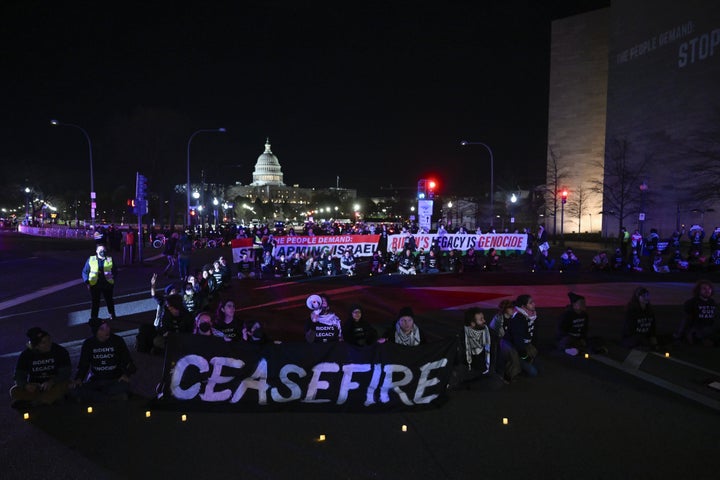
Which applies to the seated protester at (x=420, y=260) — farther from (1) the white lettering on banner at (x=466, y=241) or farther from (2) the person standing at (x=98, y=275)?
(2) the person standing at (x=98, y=275)

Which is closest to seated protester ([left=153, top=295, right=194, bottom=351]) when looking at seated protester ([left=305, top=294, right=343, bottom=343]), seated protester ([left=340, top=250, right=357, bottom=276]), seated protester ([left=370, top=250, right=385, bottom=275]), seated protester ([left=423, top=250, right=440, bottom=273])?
seated protester ([left=305, top=294, right=343, bottom=343])

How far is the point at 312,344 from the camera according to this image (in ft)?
21.0

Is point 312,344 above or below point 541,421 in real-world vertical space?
above

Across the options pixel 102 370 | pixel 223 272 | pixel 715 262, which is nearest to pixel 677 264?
pixel 715 262

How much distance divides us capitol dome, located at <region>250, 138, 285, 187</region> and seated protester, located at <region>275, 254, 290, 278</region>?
160 metres

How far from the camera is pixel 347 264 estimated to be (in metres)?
19.6

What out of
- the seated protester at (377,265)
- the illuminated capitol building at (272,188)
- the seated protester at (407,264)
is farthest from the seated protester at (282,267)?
the illuminated capitol building at (272,188)

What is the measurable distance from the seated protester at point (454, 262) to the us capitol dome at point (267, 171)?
160 metres

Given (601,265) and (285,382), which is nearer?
(285,382)

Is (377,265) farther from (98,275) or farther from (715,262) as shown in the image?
(715,262)

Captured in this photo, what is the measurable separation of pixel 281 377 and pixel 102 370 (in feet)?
7.65

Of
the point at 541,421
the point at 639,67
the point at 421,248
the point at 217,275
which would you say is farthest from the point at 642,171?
the point at 541,421

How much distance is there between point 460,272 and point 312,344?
1410 centimetres

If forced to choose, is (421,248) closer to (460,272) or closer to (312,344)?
(460,272)
